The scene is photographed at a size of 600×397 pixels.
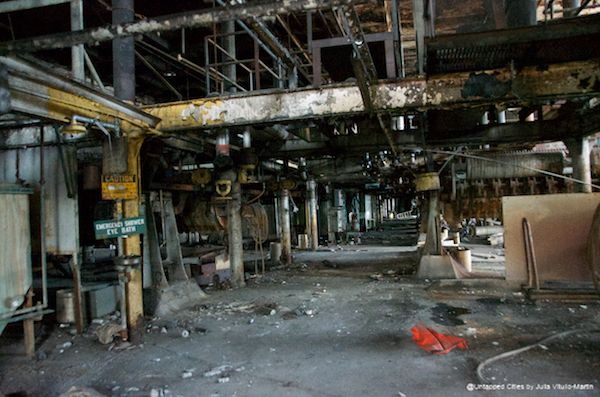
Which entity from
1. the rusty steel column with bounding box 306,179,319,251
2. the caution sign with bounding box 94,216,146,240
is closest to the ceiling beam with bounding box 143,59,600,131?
the caution sign with bounding box 94,216,146,240

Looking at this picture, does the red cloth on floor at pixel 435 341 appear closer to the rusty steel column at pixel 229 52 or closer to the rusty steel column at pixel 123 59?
the rusty steel column at pixel 123 59

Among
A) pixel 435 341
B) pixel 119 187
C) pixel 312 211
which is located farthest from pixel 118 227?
pixel 312 211

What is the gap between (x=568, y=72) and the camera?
4297mm

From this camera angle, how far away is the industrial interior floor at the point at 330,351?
3.76 meters

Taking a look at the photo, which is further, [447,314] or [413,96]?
[447,314]

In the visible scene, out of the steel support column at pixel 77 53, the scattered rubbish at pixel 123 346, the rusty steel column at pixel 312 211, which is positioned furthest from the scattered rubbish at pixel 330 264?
the steel support column at pixel 77 53

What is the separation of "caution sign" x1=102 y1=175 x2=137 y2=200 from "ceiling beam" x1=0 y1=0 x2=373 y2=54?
2.51 meters

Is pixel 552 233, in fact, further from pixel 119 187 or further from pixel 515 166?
pixel 119 187

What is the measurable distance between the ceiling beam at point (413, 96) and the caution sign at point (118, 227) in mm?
1443

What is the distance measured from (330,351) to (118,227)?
121 inches

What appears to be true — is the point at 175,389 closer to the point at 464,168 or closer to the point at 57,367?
the point at 57,367

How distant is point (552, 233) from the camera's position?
5.60m

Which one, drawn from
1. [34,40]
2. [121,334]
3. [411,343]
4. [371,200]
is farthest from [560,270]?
[371,200]

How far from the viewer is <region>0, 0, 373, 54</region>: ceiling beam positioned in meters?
2.22
